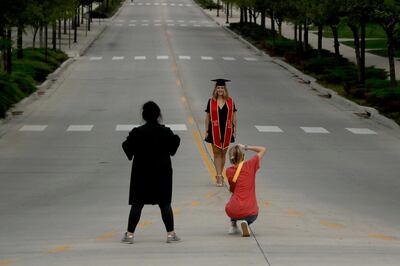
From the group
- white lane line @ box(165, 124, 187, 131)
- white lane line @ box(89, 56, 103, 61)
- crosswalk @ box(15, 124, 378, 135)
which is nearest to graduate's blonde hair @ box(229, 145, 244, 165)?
crosswalk @ box(15, 124, 378, 135)

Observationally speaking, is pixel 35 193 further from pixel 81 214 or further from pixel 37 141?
pixel 37 141

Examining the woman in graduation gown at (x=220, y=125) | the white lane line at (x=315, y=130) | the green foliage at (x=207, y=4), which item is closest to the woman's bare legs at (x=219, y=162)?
the woman in graduation gown at (x=220, y=125)

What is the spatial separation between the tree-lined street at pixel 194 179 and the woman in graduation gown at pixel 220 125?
0.58m

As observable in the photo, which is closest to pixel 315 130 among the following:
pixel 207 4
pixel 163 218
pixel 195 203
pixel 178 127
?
pixel 178 127

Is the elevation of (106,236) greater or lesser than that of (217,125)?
lesser

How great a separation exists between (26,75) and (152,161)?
34430 mm

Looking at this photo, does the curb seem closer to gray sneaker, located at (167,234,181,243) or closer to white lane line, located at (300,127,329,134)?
white lane line, located at (300,127,329,134)

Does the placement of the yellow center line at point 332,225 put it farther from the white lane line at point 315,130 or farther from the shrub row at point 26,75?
the shrub row at point 26,75

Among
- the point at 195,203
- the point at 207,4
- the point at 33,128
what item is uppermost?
the point at 207,4

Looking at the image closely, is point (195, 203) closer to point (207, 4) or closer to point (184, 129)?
point (184, 129)

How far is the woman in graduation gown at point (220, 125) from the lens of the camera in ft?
60.6

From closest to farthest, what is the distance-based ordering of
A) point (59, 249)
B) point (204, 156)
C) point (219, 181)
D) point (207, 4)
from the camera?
point (59, 249)
point (219, 181)
point (204, 156)
point (207, 4)

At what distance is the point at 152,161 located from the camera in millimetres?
12266

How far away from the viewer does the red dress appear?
1291 centimetres
